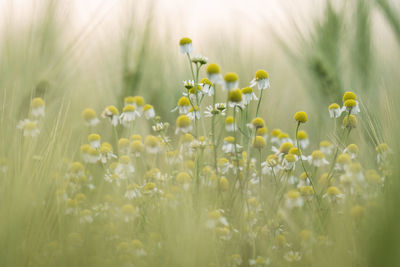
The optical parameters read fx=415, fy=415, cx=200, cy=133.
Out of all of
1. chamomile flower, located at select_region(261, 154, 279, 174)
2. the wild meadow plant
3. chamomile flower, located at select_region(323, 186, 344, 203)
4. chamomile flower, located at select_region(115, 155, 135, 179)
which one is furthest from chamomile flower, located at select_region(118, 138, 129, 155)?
chamomile flower, located at select_region(323, 186, 344, 203)

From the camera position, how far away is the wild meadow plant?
673 millimetres

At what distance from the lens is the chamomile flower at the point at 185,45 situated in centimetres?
91

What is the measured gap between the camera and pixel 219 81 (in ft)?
2.61

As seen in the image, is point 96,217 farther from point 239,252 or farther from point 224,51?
point 224,51

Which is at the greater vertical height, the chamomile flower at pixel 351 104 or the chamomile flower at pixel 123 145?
the chamomile flower at pixel 351 104

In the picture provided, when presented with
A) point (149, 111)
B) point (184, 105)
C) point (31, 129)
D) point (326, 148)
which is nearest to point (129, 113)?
point (149, 111)

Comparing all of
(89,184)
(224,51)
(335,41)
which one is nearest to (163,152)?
(89,184)

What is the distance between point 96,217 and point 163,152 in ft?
1.18

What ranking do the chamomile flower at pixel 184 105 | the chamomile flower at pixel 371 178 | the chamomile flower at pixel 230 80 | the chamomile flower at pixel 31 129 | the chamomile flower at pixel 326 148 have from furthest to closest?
the chamomile flower at pixel 326 148 < the chamomile flower at pixel 184 105 < the chamomile flower at pixel 31 129 < the chamomile flower at pixel 230 80 < the chamomile flower at pixel 371 178

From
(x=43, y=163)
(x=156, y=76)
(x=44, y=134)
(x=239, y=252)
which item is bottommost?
(x=239, y=252)

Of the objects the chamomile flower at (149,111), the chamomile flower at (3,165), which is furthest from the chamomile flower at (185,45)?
the chamomile flower at (3,165)

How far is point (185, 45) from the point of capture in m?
0.92

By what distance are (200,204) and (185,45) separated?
1.18ft

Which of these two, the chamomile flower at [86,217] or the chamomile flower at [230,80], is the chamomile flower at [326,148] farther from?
the chamomile flower at [86,217]
